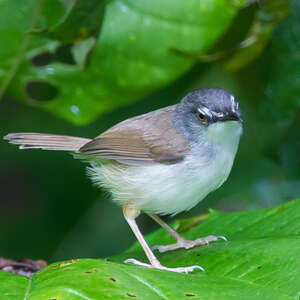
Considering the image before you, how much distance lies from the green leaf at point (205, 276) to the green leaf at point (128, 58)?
1817 mm

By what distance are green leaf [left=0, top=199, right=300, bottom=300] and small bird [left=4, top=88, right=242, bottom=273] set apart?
19.9 inches

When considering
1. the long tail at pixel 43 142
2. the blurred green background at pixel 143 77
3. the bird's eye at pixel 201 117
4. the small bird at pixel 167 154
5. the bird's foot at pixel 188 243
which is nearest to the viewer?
the bird's foot at pixel 188 243

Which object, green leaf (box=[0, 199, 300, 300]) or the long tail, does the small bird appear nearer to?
the long tail

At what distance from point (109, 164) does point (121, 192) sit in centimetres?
28

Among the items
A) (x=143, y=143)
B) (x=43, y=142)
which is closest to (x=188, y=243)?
(x=143, y=143)

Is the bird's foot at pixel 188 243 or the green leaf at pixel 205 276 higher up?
the green leaf at pixel 205 276

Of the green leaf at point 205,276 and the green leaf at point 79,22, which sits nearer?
the green leaf at point 205,276

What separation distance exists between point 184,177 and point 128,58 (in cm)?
154

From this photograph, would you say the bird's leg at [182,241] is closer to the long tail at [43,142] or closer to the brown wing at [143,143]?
the brown wing at [143,143]

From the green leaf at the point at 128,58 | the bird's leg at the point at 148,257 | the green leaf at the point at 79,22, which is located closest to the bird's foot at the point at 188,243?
the bird's leg at the point at 148,257

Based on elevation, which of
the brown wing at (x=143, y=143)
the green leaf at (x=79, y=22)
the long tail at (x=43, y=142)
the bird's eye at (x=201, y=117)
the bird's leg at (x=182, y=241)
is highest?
the green leaf at (x=79, y=22)

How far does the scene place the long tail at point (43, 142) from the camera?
469cm

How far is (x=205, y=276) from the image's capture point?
10.2 feet

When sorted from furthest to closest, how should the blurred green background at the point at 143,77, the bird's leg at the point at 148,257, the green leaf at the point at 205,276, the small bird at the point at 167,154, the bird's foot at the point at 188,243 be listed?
1. the blurred green background at the point at 143,77
2. the small bird at the point at 167,154
3. the bird's foot at the point at 188,243
4. the bird's leg at the point at 148,257
5. the green leaf at the point at 205,276
